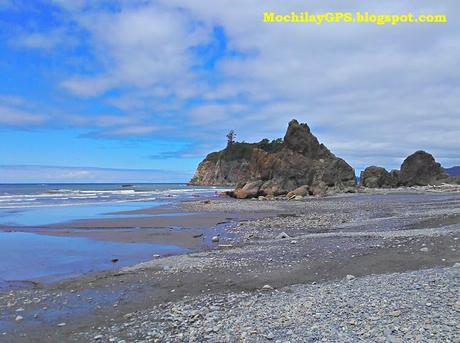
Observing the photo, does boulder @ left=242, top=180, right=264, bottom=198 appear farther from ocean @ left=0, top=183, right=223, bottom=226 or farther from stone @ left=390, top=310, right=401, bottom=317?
stone @ left=390, top=310, right=401, bottom=317

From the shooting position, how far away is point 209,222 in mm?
23844

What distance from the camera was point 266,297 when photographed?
8.00 m

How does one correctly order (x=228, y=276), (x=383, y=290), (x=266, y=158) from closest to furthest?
1. (x=383, y=290)
2. (x=228, y=276)
3. (x=266, y=158)

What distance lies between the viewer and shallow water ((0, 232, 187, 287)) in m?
11.6

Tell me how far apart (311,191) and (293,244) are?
41.9 m

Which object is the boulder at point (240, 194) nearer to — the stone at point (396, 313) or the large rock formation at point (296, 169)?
the large rock formation at point (296, 169)

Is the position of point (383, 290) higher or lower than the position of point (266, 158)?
lower

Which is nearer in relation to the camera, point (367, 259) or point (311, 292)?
point (311, 292)

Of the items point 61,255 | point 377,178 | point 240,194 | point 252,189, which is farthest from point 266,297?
point 377,178

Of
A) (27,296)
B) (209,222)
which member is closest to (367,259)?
(27,296)

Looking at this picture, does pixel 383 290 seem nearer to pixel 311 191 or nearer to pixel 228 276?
pixel 228 276

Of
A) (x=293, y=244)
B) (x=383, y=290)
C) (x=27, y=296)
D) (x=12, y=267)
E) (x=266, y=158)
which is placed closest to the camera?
(x=383, y=290)

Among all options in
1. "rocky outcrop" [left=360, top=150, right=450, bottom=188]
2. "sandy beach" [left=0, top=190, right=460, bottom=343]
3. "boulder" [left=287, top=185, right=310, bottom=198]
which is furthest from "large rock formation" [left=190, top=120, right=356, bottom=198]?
"sandy beach" [left=0, top=190, right=460, bottom=343]

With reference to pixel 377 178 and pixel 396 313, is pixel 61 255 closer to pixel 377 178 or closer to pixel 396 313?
pixel 396 313
